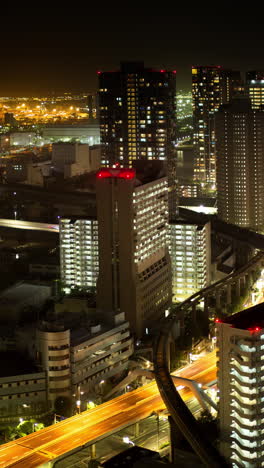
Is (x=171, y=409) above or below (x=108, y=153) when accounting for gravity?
below

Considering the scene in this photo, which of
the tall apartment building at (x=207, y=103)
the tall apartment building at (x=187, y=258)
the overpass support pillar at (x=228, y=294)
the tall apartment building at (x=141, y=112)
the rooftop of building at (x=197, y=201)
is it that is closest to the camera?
the overpass support pillar at (x=228, y=294)

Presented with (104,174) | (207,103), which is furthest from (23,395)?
(207,103)

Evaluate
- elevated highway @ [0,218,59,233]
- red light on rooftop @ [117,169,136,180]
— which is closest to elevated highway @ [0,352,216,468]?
red light on rooftop @ [117,169,136,180]

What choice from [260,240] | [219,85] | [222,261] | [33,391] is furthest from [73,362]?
[219,85]

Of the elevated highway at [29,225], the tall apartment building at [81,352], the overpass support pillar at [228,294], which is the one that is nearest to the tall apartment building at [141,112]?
the elevated highway at [29,225]

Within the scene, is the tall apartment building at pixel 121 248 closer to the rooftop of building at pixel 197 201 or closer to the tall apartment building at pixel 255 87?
the rooftop of building at pixel 197 201

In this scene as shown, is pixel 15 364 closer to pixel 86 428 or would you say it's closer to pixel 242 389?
pixel 86 428

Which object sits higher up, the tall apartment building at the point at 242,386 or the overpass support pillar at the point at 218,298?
the tall apartment building at the point at 242,386

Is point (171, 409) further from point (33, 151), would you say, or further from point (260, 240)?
point (33, 151)
